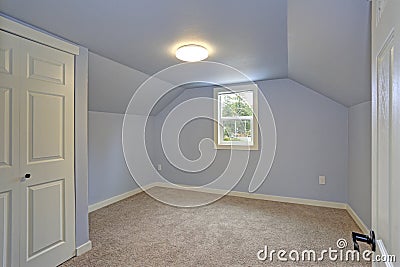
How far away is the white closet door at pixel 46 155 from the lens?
1.95m

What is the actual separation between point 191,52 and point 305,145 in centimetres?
244

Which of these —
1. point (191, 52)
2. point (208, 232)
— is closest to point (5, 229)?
point (208, 232)

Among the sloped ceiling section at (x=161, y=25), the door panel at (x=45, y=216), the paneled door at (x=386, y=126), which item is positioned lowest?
the door panel at (x=45, y=216)

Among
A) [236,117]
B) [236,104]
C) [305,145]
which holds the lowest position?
[305,145]

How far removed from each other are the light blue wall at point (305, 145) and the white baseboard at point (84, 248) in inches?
105

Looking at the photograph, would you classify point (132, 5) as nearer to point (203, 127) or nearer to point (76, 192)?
point (76, 192)

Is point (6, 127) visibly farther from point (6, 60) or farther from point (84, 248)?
point (84, 248)

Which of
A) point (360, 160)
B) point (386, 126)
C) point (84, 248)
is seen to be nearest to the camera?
point (386, 126)

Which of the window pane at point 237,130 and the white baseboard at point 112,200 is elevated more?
the window pane at point 237,130

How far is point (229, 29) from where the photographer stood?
2264 mm

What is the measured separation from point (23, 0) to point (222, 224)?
9.52 feet

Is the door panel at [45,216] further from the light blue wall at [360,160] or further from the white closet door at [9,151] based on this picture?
the light blue wall at [360,160]

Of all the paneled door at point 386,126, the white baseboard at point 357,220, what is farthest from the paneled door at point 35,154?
the white baseboard at point 357,220

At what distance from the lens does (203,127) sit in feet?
15.7
